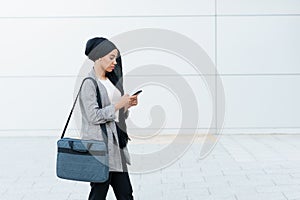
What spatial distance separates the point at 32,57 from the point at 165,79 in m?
2.55

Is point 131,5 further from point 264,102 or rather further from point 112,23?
point 264,102

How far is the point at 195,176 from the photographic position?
6.73 meters

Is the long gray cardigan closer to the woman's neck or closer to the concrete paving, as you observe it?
the woman's neck

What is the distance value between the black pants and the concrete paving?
1.70 metres

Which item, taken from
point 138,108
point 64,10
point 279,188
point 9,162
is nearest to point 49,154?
point 9,162

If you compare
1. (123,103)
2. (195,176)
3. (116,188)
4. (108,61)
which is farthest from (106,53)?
(195,176)

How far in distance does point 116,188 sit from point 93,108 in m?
0.68

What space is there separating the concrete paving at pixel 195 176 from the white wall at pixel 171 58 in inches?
48.2

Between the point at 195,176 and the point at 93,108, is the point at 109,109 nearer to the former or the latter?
the point at 93,108

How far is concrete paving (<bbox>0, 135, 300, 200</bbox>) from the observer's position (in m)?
5.86

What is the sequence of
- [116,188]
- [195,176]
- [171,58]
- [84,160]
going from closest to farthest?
[84,160] < [116,188] < [195,176] < [171,58]

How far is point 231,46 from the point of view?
10312mm

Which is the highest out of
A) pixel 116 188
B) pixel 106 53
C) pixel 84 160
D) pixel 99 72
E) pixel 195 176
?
pixel 106 53

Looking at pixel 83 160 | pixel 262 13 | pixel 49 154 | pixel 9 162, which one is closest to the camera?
pixel 83 160
